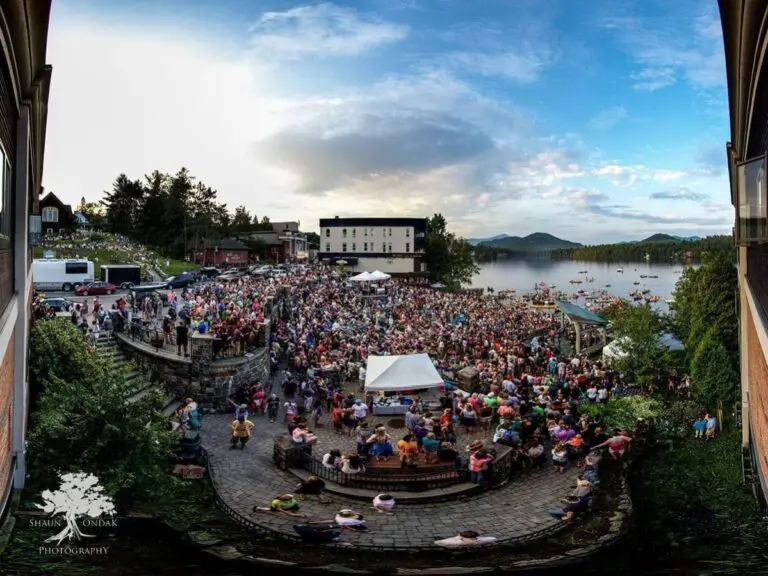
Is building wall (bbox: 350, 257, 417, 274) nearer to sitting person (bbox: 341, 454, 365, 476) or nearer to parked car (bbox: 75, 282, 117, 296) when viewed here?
parked car (bbox: 75, 282, 117, 296)

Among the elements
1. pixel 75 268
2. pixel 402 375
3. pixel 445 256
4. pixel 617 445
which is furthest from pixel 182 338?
pixel 445 256

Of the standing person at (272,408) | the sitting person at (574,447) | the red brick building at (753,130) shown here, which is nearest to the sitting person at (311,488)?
the standing person at (272,408)

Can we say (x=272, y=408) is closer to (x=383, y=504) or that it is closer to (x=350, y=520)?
(x=383, y=504)

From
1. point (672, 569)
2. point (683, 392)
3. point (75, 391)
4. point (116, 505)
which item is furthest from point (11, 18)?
point (683, 392)

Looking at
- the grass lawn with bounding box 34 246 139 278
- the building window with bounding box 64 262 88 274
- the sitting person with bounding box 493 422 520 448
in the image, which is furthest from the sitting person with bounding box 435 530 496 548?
the grass lawn with bounding box 34 246 139 278

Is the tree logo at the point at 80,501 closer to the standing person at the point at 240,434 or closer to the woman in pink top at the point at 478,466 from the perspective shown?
the standing person at the point at 240,434

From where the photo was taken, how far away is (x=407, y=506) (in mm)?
11148

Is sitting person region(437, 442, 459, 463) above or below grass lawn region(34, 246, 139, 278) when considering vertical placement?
below

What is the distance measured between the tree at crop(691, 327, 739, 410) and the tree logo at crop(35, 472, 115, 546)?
16222 millimetres

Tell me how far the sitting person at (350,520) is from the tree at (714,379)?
12.4 m

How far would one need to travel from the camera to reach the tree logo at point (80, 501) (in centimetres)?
849

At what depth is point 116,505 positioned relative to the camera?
917 centimetres

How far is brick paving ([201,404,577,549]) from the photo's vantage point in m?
9.70

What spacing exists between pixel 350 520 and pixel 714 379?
507 inches
